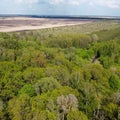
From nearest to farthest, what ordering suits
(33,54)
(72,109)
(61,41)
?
(72,109) → (33,54) → (61,41)

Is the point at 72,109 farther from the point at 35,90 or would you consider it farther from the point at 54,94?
the point at 35,90

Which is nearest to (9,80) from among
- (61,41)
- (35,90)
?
(35,90)

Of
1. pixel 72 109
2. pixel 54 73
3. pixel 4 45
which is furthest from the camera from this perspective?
pixel 4 45

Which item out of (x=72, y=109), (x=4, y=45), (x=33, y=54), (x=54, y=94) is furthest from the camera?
(x=4, y=45)

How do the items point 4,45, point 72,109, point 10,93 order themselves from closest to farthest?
point 72,109 < point 10,93 < point 4,45

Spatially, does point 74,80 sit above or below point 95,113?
above

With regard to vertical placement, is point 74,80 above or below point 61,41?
above

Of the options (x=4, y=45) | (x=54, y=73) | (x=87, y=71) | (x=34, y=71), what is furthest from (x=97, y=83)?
(x=4, y=45)

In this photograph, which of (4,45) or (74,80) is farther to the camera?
(4,45)

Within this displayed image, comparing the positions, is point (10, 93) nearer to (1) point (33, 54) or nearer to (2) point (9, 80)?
(2) point (9, 80)
